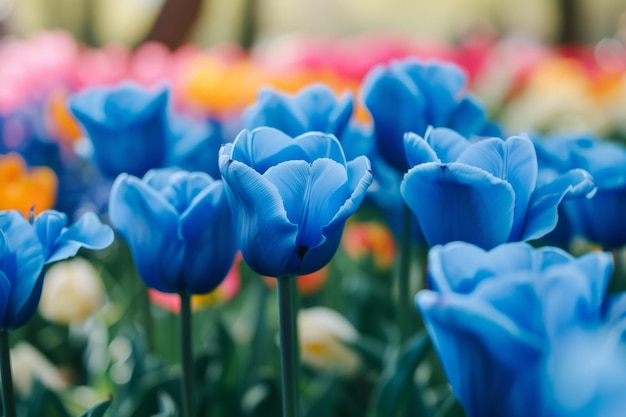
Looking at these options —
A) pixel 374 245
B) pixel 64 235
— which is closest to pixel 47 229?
pixel 64 235

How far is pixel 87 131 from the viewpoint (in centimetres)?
59

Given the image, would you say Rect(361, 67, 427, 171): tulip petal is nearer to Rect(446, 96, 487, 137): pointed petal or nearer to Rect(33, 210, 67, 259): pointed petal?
Rect(446, 96, 487, 137): pointed petal

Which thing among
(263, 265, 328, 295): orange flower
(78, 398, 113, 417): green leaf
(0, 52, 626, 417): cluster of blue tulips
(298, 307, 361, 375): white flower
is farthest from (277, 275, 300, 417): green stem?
(263, 265, 328, 295): orange flower

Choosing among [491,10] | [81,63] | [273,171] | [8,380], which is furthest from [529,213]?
[491,10]

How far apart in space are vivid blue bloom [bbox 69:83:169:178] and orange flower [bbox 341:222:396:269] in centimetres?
36

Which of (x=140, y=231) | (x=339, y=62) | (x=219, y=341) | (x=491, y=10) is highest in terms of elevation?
(x=491, y=10)

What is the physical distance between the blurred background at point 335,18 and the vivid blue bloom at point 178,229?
9.44ft

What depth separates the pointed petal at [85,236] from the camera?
1.25 feet

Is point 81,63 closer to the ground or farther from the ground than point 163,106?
farther from the ground

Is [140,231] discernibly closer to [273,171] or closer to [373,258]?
[273,171]

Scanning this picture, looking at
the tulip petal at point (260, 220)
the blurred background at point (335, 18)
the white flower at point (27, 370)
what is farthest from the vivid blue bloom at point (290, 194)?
the blurred background at point (335, 18)

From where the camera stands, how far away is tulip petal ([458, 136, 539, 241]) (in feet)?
1.21

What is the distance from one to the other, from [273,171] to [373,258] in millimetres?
545

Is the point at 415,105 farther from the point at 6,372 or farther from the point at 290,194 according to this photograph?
the point at 6,372
